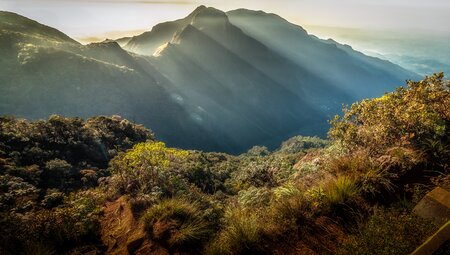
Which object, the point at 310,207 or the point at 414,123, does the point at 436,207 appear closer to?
the point at 310,207

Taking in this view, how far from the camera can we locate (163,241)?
24.6 ft

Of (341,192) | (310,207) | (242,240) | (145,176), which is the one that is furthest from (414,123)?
(145,176)

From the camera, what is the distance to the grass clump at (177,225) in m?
7.33

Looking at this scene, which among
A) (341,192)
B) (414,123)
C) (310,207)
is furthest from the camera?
(414,123)

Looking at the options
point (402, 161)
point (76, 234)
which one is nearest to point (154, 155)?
point (76, 234)

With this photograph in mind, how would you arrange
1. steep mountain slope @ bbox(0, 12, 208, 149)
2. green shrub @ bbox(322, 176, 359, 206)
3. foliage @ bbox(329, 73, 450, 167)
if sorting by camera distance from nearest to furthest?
green shrub @ bbox(322, 176, 359, 206) < foliage @ bbox(329, 73, 450, 167) < steep mountain slope @ bbox(0, 12, 208, 149)

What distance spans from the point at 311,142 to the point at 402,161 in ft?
641

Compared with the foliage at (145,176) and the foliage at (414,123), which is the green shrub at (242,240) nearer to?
the foliage at (145,176)

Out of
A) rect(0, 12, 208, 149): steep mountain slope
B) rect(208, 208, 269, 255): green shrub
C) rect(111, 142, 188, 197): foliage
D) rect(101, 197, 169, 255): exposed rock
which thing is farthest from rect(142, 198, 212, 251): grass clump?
rect(0, 12, 208, 149): steep mountain slope

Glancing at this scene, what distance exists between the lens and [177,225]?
310 inches

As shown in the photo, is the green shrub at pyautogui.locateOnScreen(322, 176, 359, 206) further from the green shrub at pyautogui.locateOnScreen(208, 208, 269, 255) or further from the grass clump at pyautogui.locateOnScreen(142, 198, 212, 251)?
the grass clump at pyautogui.locateOnScreen(142, 198, 212, 251)

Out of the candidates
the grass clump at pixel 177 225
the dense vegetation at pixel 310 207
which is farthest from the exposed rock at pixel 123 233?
the grass clump at pixel 177 225

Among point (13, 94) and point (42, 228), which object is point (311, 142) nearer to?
point (13, 94)

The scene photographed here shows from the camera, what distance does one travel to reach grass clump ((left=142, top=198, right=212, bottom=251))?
7.33 metres
